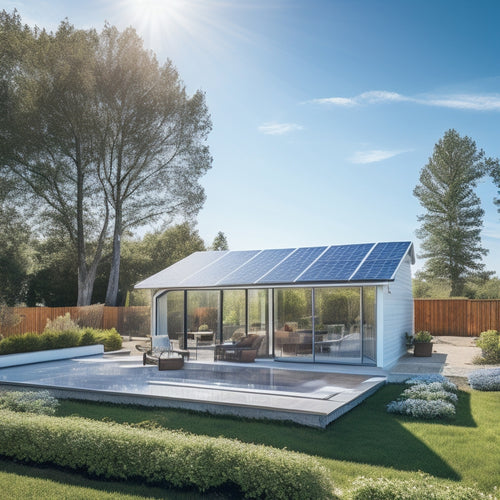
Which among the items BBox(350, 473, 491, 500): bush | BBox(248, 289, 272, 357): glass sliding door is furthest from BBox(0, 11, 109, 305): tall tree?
BBox(350, 473, 491, 500): bush

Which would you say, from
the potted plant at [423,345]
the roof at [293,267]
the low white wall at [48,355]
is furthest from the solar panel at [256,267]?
the low white wall at [48,355]

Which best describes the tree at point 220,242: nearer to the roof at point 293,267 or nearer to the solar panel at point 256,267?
the roof at point 293,267

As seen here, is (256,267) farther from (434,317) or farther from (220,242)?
(220,242)

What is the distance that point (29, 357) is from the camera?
15562 millimetres

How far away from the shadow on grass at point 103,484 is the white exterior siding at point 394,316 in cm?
900

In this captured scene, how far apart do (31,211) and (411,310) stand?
19894mm

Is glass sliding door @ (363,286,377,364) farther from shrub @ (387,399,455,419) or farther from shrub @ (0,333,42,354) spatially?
shrub @ (0,333,42,354)

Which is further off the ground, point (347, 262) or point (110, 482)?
point (347, 262)

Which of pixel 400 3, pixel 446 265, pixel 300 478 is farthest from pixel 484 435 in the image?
pixel 446 265

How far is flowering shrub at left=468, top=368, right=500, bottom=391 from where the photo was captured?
436 inches

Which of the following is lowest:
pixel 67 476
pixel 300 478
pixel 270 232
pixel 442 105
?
pixel 67 476

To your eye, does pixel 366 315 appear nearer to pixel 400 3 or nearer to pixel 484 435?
pixel 484 435

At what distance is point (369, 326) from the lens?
46.8 feet

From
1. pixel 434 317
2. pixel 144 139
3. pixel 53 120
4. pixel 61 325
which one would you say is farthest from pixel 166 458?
pixel 144 139
